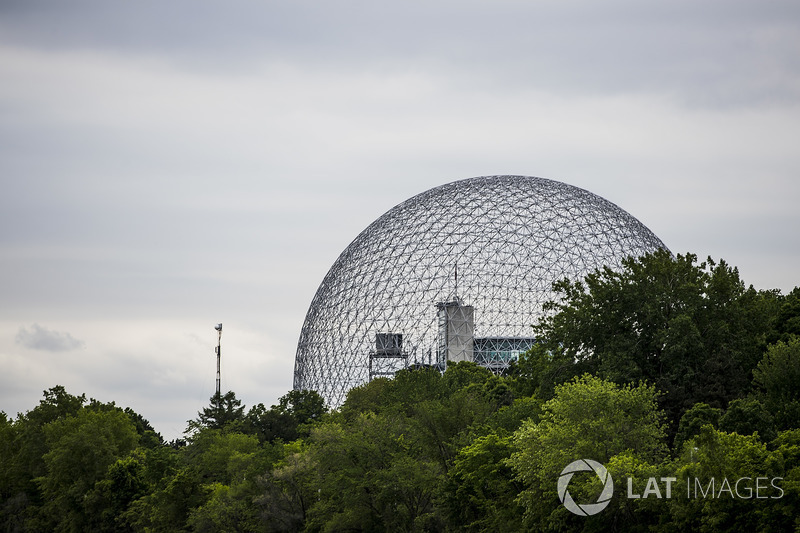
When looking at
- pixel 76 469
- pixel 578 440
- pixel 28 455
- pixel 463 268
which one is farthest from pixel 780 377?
pixel 28 455

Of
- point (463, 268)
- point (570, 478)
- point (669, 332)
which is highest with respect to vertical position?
point (463, 268)

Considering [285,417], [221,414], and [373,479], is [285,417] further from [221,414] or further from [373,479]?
[373,479]

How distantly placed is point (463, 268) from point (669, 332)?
27.8 m

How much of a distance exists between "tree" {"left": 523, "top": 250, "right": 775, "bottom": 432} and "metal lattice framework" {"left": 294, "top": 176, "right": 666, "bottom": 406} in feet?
70.7

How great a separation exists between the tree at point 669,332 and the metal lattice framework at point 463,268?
2155 cm

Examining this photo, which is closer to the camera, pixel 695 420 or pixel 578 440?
pixel 578 440

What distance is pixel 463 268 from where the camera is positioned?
2440 inches

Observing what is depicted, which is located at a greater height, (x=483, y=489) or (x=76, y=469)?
(x=76, y=469)

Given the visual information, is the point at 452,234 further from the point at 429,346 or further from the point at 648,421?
the point at 648,421

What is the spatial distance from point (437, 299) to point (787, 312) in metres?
26.8

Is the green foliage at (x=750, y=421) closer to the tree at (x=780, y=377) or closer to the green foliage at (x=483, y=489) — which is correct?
the tree at (x=780, y=377)

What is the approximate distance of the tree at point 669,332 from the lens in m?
34.6

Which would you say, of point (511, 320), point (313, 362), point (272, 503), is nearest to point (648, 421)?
point (272, 503)

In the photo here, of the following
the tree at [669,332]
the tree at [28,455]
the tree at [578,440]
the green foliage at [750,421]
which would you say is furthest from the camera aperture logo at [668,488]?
the tree at [28,455]
